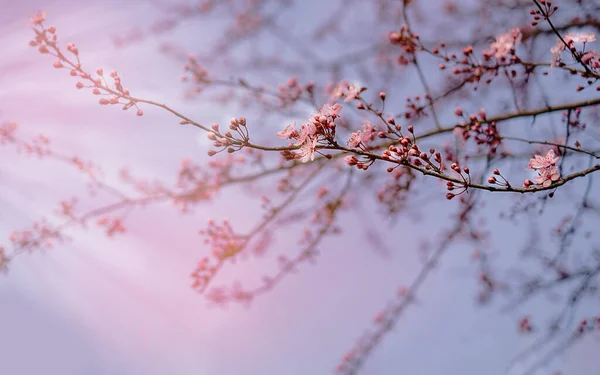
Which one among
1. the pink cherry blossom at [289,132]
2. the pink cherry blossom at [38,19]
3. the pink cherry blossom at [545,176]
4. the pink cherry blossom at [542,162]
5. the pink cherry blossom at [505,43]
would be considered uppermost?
the pink cherry blossom at [505,43]

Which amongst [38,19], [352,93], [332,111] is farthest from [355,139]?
[38,19]

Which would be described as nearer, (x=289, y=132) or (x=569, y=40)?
(x=289, y=132)

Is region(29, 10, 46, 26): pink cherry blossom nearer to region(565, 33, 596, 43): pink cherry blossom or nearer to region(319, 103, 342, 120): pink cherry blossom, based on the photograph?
region(319, 103, 342, 120): pink cherry blossom

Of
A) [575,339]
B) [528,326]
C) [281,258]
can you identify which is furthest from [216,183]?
[528,326]

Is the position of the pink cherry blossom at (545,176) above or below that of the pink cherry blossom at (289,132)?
above

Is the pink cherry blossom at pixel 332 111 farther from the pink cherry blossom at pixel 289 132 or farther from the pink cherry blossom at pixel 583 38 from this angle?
the pink cherry blossom at pixel 583 38

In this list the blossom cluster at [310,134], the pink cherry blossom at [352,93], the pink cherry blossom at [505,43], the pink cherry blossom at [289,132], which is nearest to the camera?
the blossom cluster at [310,134]

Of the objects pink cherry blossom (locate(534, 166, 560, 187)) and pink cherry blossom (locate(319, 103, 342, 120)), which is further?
pink cherry blossom (locate(534, 166, 560, 187))

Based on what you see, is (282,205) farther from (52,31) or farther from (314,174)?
(52,31)

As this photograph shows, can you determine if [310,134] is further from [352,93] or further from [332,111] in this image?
[352,93]

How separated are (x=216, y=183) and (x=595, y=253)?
4295 mm

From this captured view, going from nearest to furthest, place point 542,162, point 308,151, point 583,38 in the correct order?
point 308,151, point 542,162, point 583,38

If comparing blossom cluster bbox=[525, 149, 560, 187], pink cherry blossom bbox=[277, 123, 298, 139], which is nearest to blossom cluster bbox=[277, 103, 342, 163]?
pink cherry blossom bbox=[277, 123, 298, 139]

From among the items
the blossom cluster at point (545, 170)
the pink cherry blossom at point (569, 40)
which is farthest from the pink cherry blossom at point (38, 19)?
the pink cherry blossom at point (569, 40)
